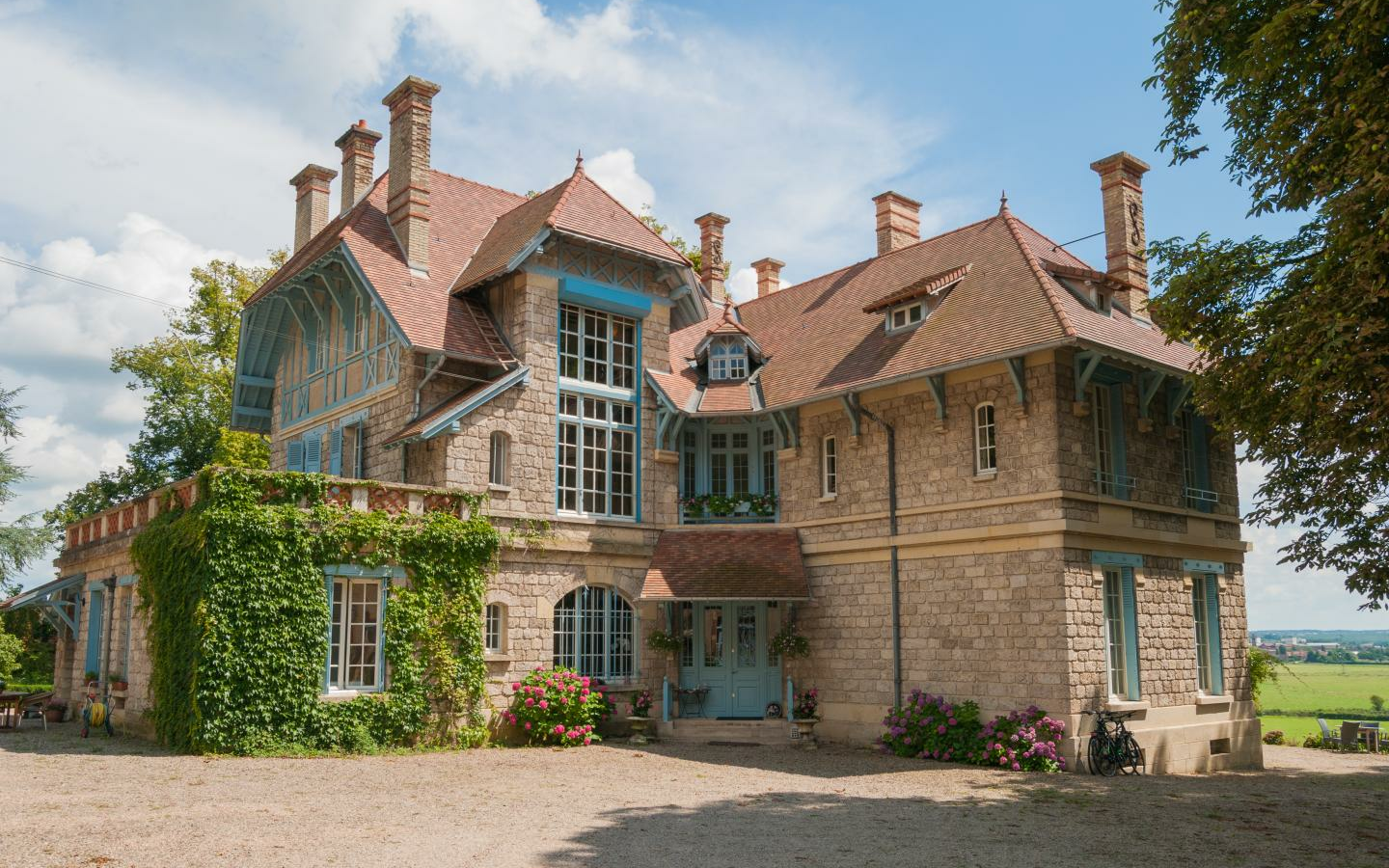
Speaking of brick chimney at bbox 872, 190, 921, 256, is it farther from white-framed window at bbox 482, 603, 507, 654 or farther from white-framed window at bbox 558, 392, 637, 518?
white-framed window at bbox 482, 603, 507, 654

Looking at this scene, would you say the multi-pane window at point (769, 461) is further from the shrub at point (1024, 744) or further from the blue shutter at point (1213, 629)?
the blue shutter at point (1213, 629)

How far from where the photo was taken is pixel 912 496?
57.0 feet

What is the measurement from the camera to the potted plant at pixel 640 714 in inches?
697

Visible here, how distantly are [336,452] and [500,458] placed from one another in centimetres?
358

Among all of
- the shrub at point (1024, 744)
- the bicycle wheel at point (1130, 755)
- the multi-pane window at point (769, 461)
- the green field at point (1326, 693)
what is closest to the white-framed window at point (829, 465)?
the multi-pane window at point (769, 461)

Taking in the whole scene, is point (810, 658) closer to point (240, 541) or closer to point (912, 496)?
point (912, 496)

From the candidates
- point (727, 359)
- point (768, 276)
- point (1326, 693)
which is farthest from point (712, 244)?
point (1326, 693)

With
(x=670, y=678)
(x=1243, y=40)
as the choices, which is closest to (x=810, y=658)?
(x=670, y=678)

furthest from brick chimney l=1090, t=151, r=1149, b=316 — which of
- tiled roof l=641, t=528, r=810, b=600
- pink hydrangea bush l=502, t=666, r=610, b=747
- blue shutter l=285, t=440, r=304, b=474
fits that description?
blue shutter l=285, t=440, r=304, b=474

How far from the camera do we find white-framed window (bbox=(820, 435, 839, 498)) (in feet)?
61.7

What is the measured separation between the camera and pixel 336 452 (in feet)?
64.8

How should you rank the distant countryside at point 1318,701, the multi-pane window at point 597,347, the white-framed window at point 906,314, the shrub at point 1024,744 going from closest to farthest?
the shrub at point 1024,744 < the white-framed window at point 906,314 < the multi-pane window at point 597,347 < the distant countryside at point 1318,701

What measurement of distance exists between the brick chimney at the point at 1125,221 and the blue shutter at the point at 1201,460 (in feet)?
7.94

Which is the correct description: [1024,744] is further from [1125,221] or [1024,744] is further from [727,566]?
[1125,221]
